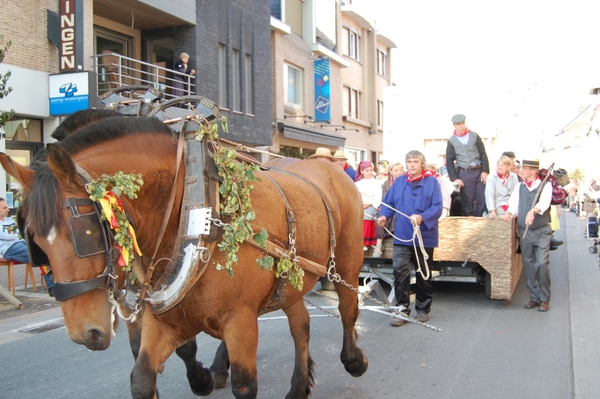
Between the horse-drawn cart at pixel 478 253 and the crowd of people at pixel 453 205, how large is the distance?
0.61ft

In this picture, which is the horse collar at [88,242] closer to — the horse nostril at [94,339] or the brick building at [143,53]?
the horse nostril at [94,339]

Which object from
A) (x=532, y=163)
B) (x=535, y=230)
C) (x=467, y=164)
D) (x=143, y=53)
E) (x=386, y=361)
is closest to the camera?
(x=386, y=361)

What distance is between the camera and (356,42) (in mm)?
32750

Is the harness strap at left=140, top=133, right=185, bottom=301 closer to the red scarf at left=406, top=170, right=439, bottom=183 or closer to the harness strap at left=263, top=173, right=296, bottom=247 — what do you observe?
the harness strap at left=263, top=173, right=296, bottom=247


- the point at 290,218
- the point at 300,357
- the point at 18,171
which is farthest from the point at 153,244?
the point at 300,357

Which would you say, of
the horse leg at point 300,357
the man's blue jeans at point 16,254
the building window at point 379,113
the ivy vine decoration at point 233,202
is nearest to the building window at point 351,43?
the building window at point 379,113

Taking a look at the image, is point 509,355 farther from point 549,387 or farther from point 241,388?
point 241,388

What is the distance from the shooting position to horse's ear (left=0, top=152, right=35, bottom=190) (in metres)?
2.43

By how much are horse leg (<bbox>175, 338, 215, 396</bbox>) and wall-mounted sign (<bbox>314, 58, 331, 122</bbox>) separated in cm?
2272

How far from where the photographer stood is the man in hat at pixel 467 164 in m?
Result: 9.19

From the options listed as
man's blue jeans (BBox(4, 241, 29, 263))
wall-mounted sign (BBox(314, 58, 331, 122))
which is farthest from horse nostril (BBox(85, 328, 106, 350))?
wall-mounted sign (BBox(314, 58, 331, 122))

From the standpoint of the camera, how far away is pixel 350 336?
4676mm

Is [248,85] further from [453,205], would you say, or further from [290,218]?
[290,218]

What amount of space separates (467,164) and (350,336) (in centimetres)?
539
